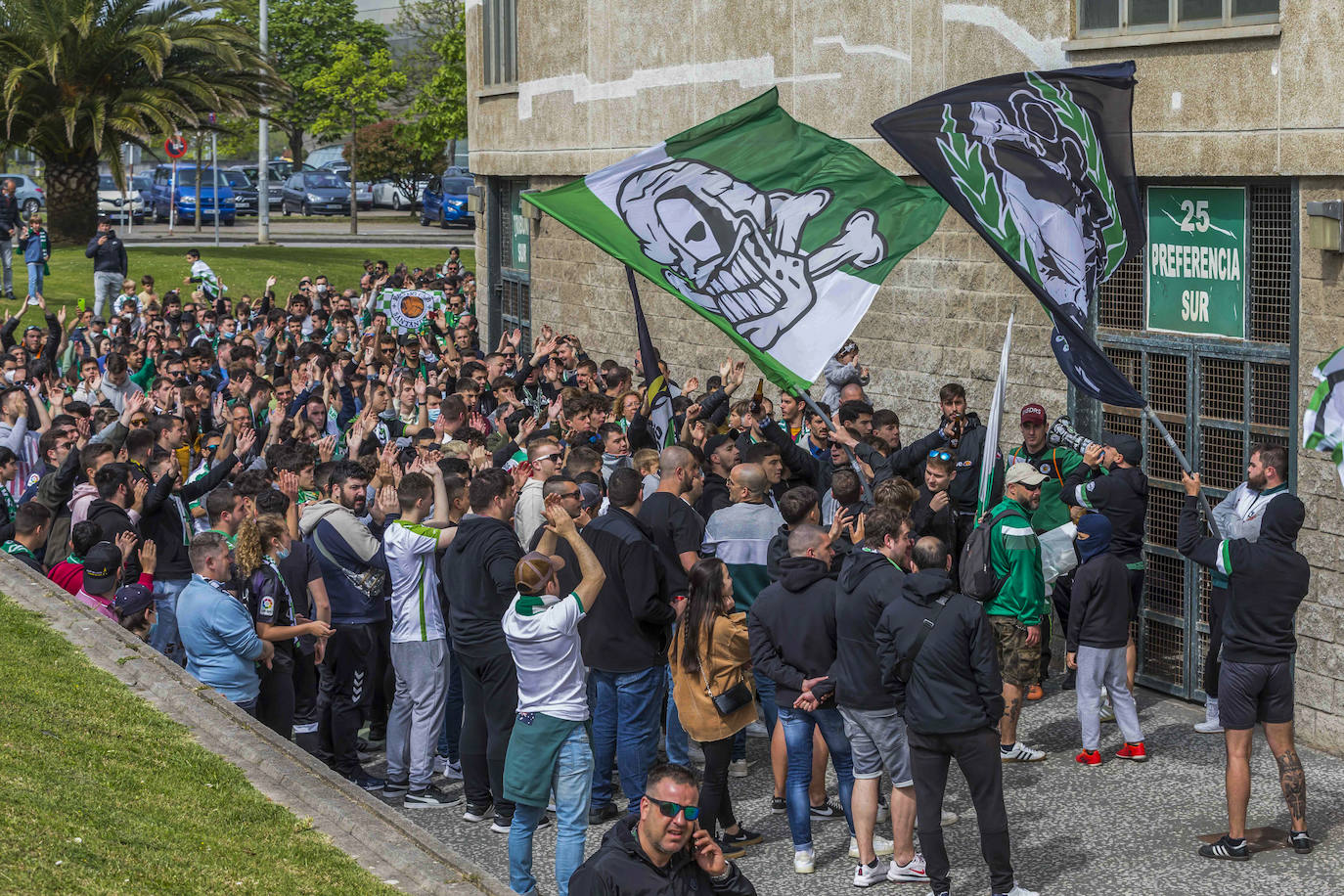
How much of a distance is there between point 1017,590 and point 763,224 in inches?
106

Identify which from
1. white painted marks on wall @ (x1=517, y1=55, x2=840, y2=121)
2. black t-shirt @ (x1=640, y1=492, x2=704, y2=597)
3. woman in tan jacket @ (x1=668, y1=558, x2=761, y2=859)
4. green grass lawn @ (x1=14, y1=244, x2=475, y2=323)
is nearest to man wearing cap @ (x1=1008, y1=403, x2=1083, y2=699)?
black t-shirt @ (x1=640, y1=492, x2=704, y2=597)

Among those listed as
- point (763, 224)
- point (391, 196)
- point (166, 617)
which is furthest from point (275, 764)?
point (391, 196)

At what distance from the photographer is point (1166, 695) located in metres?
11.2

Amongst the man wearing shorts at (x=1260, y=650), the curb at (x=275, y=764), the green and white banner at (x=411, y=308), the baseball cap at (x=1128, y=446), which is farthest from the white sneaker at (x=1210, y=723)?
the green and white banner at (x=411, y=308)

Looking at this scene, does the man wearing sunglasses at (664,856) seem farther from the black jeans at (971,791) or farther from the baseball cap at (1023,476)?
the baseball cap at (1023,476)

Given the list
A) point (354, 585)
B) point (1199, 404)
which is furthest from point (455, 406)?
point (1199, 404)

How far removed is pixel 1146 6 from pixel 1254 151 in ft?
4.75

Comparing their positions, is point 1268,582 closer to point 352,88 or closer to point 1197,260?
point 1197,260

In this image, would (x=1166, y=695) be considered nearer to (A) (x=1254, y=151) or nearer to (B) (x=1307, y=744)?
(B) (x=1307, y=744)

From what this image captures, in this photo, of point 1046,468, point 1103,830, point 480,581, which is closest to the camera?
point 480,581

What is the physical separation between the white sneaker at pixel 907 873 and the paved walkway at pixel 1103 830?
5cm

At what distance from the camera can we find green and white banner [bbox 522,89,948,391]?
931cm

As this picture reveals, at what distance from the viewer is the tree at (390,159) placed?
57875mm

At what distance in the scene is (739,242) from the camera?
9.66 m
